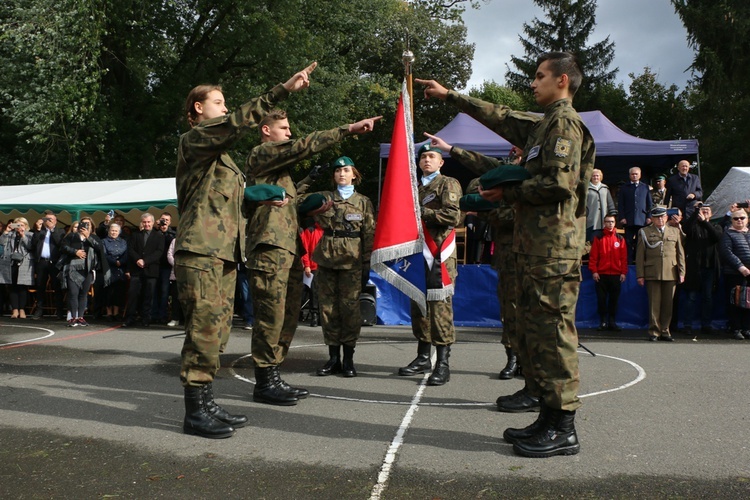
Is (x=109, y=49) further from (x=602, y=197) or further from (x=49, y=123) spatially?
(x=602, y=197)

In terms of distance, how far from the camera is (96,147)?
2516 cm

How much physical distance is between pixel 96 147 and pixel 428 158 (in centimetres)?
2127

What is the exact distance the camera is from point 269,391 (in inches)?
228

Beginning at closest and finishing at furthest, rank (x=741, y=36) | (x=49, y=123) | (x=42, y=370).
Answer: (x=42, y=370)
(x=49, y=123)
(x=741, y=36)

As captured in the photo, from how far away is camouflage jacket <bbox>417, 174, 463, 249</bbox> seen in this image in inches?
266

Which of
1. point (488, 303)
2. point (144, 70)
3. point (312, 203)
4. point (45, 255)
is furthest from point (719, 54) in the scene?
point (312, 203)

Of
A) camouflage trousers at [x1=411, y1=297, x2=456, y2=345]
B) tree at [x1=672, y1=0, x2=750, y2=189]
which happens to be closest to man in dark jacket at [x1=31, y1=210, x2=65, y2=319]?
camouflage trousers at [x1=411, y1=297, x2=456, y2=345]

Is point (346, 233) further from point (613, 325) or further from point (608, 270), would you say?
point (613, 325)

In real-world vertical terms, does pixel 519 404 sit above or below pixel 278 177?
below

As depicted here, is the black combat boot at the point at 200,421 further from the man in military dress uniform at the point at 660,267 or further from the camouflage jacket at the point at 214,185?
the man in military dress uniform at the point at 660,267

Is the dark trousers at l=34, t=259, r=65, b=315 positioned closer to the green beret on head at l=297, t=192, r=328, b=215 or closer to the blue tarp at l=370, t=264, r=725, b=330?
the blue tarp at l=370, t=264, r=725, b=330

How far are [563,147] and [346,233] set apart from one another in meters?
3.22

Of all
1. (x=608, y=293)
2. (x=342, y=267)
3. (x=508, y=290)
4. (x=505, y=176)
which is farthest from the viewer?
(x=608, y=293)

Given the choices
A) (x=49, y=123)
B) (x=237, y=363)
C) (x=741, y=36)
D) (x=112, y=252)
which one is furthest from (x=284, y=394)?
(x=741, y=36)
